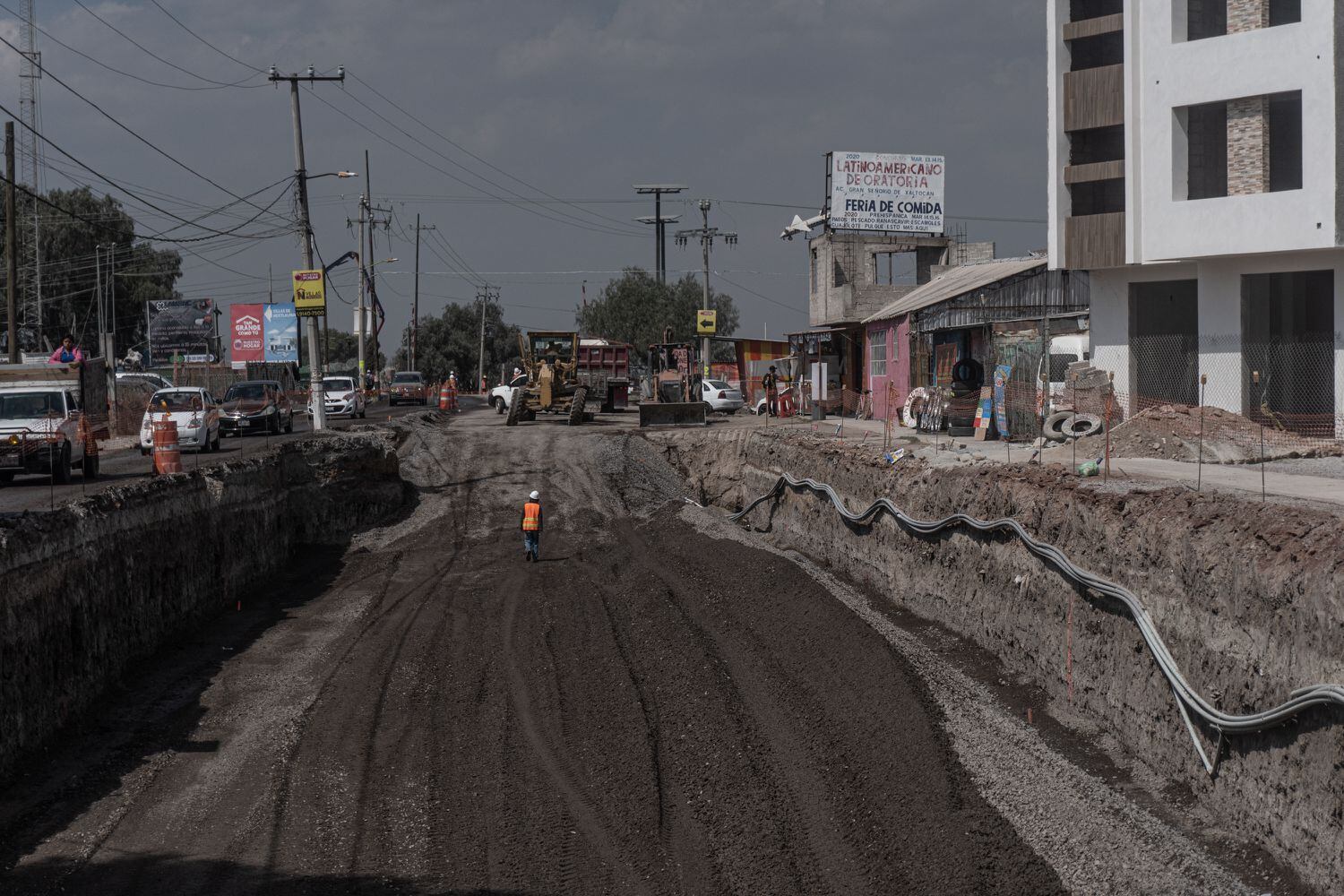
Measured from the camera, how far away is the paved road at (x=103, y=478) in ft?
63.3

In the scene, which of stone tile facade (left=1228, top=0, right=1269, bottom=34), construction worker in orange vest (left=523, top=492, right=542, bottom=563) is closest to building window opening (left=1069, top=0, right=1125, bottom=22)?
stone tile facade (left=1228, top=0, right=1269, bottom=34)

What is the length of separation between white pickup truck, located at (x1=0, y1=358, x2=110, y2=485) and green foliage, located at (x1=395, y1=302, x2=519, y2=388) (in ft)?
307

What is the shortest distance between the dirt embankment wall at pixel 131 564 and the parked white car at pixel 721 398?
22.8m

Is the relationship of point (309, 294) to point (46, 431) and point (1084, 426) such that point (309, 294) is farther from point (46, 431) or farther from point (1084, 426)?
point (1084, 426)

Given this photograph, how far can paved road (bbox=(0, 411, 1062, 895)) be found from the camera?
9.77 m

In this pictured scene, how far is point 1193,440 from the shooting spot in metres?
20.4

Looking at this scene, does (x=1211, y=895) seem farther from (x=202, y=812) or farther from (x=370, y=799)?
(x=202, y=812)

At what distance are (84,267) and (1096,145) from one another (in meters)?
78.4

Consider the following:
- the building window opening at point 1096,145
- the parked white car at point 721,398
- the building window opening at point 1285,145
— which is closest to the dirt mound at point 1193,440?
the building window opening at point 1285,145

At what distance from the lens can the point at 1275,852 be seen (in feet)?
30.5

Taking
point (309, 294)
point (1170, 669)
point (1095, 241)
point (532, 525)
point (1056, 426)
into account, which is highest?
point (1095, 241)

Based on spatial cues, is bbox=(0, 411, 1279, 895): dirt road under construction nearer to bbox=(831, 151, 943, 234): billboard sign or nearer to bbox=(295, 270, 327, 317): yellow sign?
bbox=(295, 270, 327, 317): yellow sign

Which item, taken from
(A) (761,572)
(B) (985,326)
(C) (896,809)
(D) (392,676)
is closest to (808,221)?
(B) (985,326)

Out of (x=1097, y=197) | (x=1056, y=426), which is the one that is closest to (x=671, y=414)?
(x=1097, y=197)
